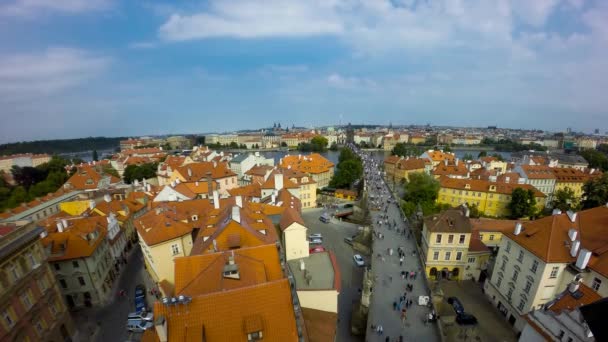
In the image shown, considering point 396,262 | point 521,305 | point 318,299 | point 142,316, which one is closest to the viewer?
point 318,299

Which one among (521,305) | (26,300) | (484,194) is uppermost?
(26,300)

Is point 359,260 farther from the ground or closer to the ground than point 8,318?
closer to the ground

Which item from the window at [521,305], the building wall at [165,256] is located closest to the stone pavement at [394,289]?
the window at [521,305]

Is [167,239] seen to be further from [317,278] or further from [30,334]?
[317,278]

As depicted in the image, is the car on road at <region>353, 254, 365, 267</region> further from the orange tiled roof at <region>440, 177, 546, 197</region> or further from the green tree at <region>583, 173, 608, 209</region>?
the green tree at <region>583, 173, 608, 209</region>

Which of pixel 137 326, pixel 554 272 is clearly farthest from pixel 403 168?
pixel 137 326

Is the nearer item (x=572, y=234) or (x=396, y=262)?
(x=572, y=234)

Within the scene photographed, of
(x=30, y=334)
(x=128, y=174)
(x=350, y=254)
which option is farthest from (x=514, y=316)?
(x=128, y=174)

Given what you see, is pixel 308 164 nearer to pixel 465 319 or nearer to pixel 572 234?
pixel 465 319

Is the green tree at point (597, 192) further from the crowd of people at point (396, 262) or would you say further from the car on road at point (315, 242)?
the car on road at point (315, 242)
